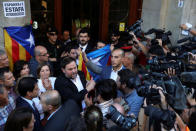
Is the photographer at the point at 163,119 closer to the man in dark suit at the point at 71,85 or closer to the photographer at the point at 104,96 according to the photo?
the photographer at the point at 104,96

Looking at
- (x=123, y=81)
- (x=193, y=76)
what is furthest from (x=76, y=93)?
(x=193, y=76)

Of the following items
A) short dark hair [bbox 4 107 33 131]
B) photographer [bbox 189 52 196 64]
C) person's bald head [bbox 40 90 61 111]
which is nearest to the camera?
short dark hair [bbox 4 107 33 131]

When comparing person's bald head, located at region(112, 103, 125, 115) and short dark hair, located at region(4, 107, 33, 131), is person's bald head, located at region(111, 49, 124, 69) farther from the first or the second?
short dark hair, located at region(4, 107, 33, 131)

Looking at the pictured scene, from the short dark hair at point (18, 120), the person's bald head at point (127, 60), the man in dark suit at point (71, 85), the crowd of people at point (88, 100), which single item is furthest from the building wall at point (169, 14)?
the short dark hair at point (18, 120)

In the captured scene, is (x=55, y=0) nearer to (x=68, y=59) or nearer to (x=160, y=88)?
(x=68, y=59)

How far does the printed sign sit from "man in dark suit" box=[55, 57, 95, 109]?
5.50ft

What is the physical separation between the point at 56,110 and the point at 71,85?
61cm

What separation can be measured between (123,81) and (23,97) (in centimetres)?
133

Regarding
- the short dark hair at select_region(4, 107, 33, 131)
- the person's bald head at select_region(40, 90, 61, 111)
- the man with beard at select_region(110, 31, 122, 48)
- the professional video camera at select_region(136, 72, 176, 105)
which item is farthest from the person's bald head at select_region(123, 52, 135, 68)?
the short dark hair at select_region(4, 107, 33, 131)

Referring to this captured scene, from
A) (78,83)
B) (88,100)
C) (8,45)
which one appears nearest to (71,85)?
(78,83)

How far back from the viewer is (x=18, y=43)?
452 cm

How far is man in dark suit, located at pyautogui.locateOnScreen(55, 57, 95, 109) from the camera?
338 centimetres

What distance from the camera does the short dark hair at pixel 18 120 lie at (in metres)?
2.24

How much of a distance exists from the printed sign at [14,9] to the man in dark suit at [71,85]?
168 cm
